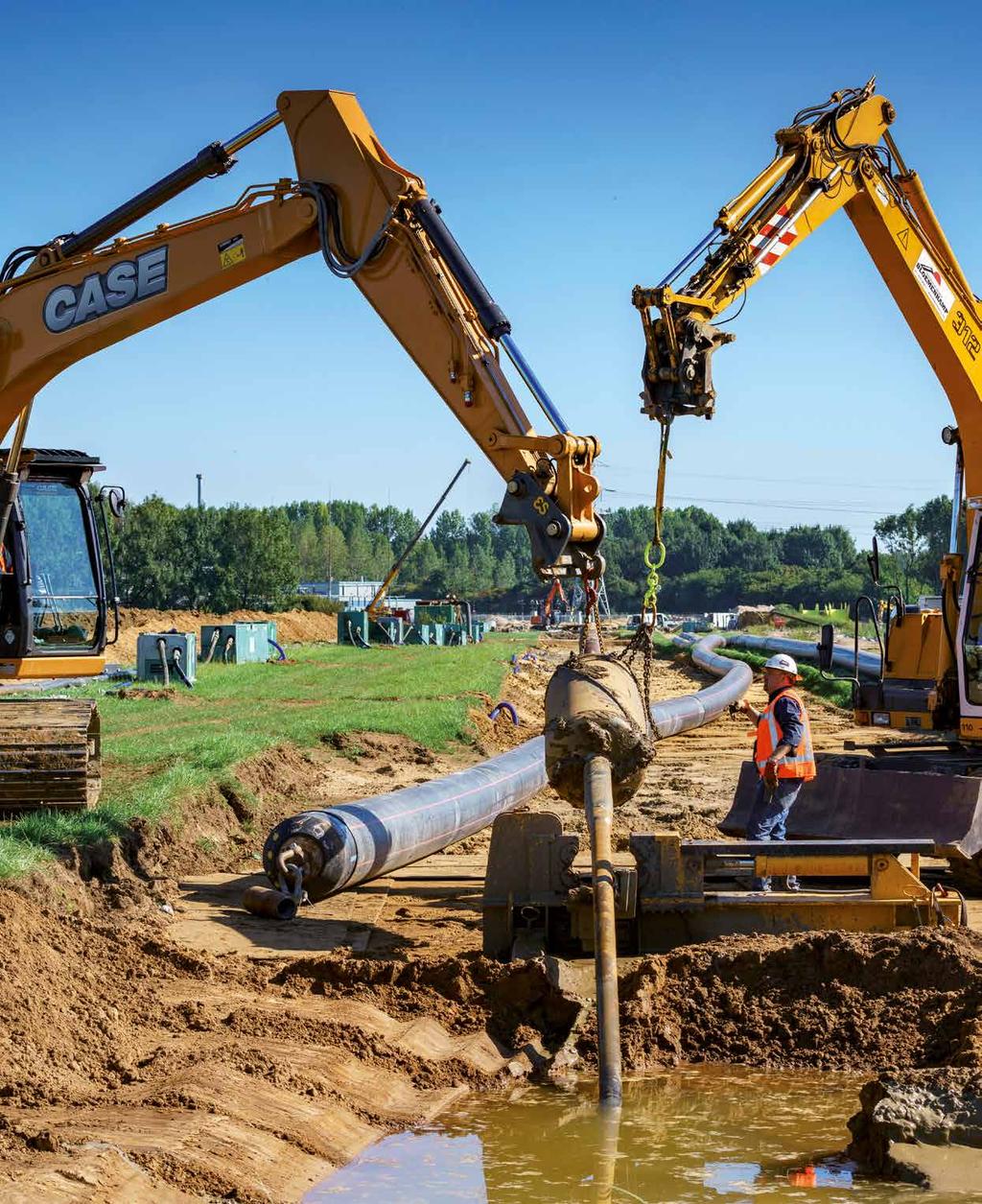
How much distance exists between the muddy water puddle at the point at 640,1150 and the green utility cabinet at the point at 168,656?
21.6m

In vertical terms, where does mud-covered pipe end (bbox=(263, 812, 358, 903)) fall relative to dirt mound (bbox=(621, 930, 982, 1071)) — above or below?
above

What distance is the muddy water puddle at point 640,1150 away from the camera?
236 inches

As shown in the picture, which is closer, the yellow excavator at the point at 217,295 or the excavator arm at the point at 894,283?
the yellow excavator at the point at 217,295

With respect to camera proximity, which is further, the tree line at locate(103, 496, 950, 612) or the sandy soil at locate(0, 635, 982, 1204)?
the tree line at locate(103, 496, 950, 612)

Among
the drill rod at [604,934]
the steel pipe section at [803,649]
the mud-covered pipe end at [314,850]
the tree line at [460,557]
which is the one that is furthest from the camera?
the tree line at [460,557]

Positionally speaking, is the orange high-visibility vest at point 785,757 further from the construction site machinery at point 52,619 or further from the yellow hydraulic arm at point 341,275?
the construction site machinery at point 52,619

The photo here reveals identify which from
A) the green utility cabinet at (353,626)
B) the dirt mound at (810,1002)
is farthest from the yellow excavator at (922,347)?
the green utility cabinet at (353,626)

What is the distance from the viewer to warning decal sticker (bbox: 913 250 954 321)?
12805 mm

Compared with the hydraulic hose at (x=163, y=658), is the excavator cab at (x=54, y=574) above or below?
above

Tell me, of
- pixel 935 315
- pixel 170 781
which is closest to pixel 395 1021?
pixel 170 781

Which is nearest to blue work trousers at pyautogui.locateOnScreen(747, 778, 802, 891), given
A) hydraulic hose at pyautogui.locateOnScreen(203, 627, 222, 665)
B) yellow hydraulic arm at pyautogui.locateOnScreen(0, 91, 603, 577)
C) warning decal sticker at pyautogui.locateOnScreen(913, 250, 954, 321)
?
yellow hydraulic arm at pyautogui.locateOnScreen(0, 91, 603, 577)

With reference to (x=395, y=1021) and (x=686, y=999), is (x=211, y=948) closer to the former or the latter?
(x=395, y=1021)

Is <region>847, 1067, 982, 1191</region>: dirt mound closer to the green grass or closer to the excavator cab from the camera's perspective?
the green grass

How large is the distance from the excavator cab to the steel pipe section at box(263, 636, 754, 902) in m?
3.01
